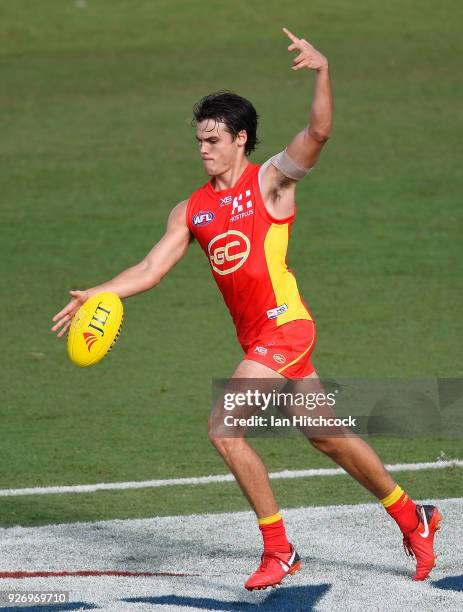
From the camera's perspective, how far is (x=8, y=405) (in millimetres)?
12516

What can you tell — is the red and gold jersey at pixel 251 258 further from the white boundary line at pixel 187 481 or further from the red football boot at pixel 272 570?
the white boundary line at pixel 187 481

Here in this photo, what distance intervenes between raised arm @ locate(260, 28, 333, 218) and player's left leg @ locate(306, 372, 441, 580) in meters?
1.01

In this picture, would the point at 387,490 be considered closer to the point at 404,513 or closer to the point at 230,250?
the point at 404,513

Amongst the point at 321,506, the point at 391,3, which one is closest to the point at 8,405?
the point at 321,506

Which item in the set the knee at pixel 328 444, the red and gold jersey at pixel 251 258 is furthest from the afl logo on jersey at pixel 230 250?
the knee at pixel 328 444

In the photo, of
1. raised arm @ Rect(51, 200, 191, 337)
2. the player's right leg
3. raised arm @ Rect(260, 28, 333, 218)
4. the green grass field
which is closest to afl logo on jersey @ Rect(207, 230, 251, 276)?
raised arm @ Rect(260, 28, 333, 218)

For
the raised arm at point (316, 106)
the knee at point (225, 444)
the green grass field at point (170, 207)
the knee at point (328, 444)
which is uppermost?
the raised arm at point (316, 106)

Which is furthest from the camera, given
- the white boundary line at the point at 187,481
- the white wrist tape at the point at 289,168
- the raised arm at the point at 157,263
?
the white boundary line at the point at 187,481

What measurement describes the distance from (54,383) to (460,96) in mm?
13439

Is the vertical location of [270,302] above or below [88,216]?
above

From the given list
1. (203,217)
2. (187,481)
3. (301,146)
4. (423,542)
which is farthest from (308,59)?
(187,481)

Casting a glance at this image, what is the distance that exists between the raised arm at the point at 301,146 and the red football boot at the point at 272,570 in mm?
1845

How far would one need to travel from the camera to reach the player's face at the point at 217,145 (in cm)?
772

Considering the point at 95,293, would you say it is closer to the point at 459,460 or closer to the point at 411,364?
the point at 459,460
